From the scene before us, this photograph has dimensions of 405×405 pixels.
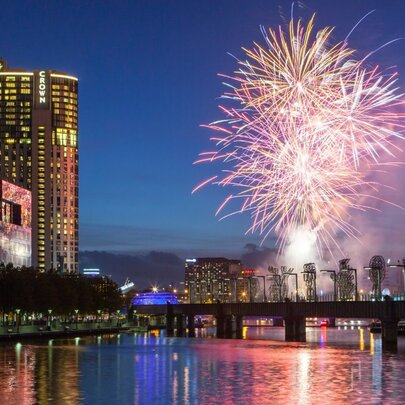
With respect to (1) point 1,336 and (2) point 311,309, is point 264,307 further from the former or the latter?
(1) point 1,336

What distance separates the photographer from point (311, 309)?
516 ft

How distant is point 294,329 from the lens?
164 metres

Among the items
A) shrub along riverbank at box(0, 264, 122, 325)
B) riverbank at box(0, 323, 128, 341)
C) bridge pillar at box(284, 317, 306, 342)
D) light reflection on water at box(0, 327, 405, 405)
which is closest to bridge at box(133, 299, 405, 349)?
bridge pillar at box(284, 317, 306, 342)

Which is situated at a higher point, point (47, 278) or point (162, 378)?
point (47, 278)

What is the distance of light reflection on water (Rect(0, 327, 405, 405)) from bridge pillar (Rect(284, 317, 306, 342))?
52.0 metres

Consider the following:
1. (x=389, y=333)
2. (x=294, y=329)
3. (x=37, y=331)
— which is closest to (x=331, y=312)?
(x=294, y=329)

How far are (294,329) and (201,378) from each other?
9269 cm

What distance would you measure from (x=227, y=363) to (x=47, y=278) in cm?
9736

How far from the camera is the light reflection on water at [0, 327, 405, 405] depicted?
60156mm

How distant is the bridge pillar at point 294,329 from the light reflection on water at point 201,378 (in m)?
52.0

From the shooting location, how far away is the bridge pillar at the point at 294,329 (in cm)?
16225

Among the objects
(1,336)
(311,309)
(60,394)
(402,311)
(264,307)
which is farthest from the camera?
(264,307)


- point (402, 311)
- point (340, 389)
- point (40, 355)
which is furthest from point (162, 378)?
point (402, 311)

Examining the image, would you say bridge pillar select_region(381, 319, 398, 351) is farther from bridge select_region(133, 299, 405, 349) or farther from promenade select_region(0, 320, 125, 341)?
promenade select_region(0, 320, 125, 341)
